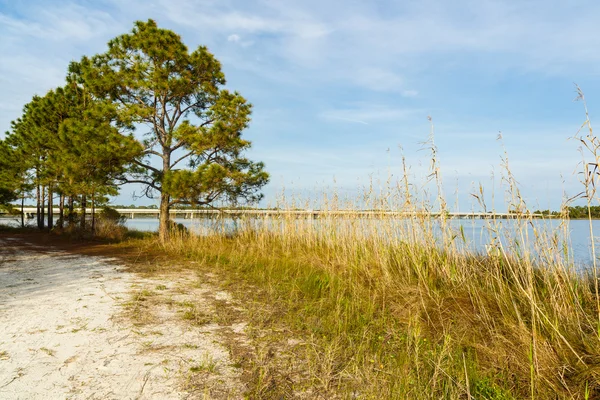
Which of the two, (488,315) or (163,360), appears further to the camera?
(488,315)

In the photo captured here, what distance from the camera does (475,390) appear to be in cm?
228

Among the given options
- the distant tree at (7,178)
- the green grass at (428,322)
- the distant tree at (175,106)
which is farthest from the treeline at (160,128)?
the distant tree at (7,178)

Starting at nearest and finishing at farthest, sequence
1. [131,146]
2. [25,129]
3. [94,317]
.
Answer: [94,317] → [131,146] → [25,129]

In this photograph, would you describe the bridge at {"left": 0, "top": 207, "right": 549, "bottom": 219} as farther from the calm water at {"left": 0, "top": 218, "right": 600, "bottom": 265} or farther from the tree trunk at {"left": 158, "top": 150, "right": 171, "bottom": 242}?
the tree trunk at {"left": 158, "top": 150, "right": 171, "bottom": 242}

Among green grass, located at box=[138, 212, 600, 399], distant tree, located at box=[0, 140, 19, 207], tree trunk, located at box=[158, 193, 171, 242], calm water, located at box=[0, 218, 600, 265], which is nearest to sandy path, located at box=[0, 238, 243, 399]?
green grass, located at box=[138, 212, 600, 399]

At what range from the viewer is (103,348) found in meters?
2.98

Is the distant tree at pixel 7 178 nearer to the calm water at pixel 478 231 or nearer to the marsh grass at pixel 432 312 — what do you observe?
the calm water at pixel 478 231

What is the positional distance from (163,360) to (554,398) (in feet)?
8.58

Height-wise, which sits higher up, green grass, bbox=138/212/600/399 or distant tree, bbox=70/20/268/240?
distant tree, bbox=70/20/268/240

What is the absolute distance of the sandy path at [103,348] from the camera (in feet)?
7.79

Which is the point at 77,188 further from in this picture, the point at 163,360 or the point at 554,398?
the point at 554,398

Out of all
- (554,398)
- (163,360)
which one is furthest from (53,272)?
(554,398)

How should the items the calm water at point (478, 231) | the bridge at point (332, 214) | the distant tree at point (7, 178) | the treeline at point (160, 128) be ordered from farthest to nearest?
the distant tree at point (7, 178) → the treeline at point (160, 128) → the bridge at point (332, 214) → the calm water at point (478, 231)

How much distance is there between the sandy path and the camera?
93.4 inches
